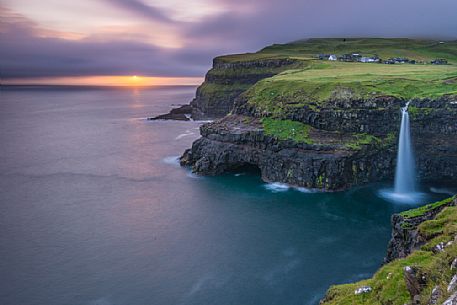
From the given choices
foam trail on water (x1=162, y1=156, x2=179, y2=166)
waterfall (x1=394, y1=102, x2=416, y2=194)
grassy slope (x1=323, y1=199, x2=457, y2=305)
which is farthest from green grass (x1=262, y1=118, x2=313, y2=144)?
grassy slope (x1=323, y1=199, x2=457, y2=305)

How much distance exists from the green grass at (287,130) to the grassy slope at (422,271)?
2334 inches

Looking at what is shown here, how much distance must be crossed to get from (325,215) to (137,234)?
33818 millimetres

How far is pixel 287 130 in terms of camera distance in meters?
97.9

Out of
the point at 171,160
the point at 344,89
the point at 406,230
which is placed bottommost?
the point at 171,160

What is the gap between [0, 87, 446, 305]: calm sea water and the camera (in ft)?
166

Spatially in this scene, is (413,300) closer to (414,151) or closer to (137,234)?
(137,234)

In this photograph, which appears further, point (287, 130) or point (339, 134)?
point (287, 130)

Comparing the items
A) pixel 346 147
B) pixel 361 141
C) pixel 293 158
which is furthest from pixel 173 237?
pixel 361 141

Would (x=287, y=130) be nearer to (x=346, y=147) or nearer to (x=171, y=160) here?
(x=346, y=147)

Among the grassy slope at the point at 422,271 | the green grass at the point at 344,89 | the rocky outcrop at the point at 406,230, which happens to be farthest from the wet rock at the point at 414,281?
the green grass at the point at 344,89

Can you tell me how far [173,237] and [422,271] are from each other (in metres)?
47.6

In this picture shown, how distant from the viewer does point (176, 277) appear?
53250 mm

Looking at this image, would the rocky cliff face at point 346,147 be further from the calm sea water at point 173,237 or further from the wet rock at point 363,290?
the wet rock at point 363,290

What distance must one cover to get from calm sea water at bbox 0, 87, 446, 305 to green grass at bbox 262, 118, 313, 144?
39.6ft
